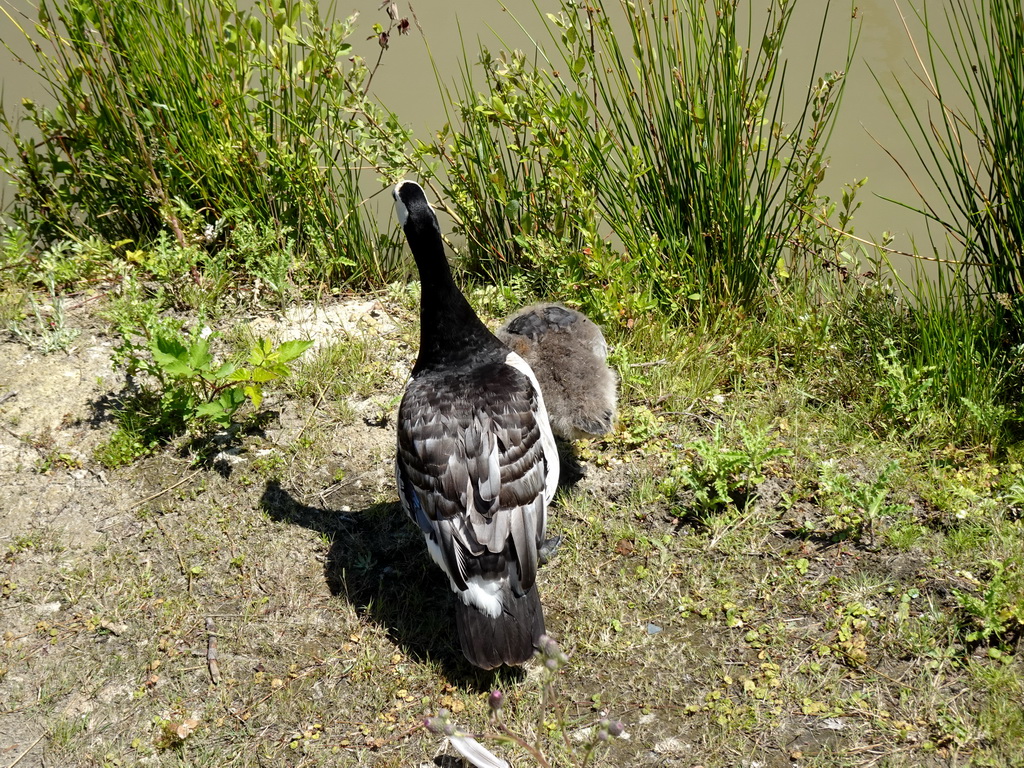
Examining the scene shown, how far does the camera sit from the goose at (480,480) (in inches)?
143

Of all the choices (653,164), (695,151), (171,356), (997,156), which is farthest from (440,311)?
(997,156)

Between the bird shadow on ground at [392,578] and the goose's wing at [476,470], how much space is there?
488 millimetres

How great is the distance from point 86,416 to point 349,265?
6.78 ft

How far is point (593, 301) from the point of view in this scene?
5570 millimetres

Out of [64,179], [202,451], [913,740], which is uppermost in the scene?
[64,179]

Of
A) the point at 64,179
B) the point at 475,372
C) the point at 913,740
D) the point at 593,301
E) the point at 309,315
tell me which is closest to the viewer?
the point at 913,740

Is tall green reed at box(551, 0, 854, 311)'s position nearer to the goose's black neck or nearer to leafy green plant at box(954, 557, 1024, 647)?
the goose's black neck

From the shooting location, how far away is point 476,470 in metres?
3.78

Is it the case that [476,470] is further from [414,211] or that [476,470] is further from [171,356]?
[171,356]

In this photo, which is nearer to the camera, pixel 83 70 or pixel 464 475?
pixel 464 475

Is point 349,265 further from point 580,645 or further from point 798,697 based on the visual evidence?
point 798,697

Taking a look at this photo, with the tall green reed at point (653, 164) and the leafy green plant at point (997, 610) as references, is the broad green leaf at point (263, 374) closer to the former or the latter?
the tall green reed at point (653, 164)

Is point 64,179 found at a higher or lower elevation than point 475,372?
higher

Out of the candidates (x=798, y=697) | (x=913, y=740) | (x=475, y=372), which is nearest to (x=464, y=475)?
(x=475, y=372)
